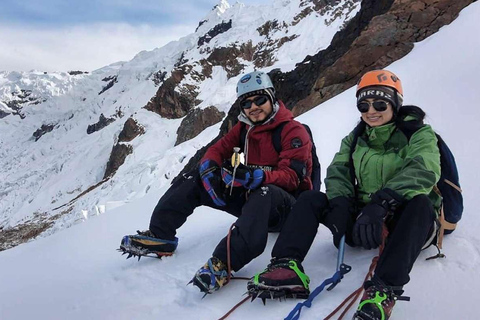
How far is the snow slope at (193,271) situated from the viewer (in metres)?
2.04

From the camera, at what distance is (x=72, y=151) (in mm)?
73812

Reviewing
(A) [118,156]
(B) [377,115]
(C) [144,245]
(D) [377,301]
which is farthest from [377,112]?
(A) [118,156]

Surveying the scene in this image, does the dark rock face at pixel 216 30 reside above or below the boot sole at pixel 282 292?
above

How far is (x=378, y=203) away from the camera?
83.3 inches

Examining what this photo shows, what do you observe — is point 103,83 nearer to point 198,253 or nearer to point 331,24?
point 331,24

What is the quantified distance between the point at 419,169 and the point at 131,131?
170 feet

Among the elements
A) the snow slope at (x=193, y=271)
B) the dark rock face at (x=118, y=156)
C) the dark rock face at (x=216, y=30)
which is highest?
the dark rock face at (x=216, y=30)

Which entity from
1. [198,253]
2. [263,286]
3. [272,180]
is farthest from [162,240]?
[263,286]

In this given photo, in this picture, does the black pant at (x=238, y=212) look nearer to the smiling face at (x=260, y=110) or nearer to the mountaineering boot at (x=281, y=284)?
the mountaineering boot at (x=281, y=284)

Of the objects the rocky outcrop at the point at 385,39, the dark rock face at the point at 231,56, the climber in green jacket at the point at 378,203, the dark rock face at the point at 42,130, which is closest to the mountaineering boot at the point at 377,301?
the climber in green jacket at the point at 378,203

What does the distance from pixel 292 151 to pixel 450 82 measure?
4.67 meters

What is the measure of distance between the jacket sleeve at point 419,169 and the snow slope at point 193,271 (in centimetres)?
49

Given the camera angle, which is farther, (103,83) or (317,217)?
(103,83)

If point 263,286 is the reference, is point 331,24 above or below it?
above
